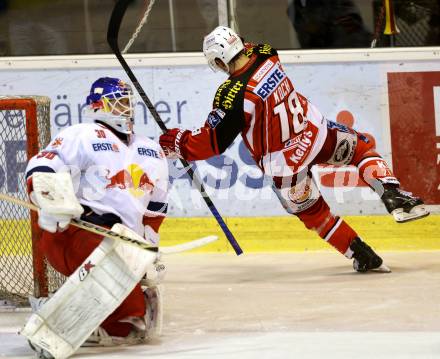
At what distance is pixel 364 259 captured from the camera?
17.8 ft

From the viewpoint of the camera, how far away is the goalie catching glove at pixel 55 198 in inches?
151

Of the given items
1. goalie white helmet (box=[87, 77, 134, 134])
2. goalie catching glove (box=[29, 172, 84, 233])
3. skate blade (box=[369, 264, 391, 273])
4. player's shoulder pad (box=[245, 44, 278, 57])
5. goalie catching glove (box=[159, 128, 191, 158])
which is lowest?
skate blade (box=[369, 264, 391, 273])

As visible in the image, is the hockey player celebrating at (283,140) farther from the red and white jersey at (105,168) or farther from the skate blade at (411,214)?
the red and white jersey at (105,168)

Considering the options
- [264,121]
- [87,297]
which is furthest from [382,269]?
[87,297]

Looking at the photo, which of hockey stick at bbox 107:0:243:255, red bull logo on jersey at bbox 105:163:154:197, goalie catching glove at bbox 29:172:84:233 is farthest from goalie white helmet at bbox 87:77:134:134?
hockey stick at bbox 107:0:243:255

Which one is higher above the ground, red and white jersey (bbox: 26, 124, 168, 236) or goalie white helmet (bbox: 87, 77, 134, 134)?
goalie white helmet (bbox: 87, 77, 134, 134)

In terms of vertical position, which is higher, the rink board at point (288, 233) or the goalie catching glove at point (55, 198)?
the goalie catching glove at point (55, 198)

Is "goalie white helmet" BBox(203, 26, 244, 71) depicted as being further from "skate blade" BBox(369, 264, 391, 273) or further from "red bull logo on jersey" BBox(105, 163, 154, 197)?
"red bull logo on jersey" BBox(105, 163, 154, 197)

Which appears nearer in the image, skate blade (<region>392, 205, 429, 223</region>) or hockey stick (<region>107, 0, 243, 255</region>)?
skate blade (<region>392, 205, 429, 223</region>)

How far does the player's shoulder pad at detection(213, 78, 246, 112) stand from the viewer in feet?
17.2

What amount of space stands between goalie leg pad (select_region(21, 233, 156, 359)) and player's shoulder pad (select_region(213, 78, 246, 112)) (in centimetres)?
147

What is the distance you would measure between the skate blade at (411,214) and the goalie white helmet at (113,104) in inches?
56.4

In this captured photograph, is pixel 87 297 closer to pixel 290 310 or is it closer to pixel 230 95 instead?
pixel 290 310

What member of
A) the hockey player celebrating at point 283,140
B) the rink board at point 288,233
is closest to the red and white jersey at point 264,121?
the hockey player celebrating at point 283,140
